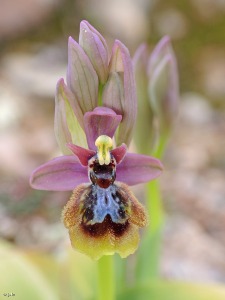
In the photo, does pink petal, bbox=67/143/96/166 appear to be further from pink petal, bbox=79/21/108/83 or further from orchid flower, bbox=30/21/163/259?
pink petal, bbox=79/21/108/83

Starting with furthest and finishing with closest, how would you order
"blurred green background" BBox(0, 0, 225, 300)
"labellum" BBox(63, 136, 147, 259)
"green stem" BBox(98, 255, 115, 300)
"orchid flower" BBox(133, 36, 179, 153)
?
"blurred green background" BBox(0, 0, 225, 300)
"orchid flower" BBox(133, 36, 179, 153)
"green stem" BBox(98, 255, 115, 300)
"labellum" BBox(63, 136, 147, 259)

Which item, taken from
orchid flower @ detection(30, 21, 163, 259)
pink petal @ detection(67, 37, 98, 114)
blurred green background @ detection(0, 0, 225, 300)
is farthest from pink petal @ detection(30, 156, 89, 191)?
blurred green background @ detection(0, 0, 225, 300)

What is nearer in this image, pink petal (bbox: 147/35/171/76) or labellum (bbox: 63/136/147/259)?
labellum (bbox: 63/136/147/259)

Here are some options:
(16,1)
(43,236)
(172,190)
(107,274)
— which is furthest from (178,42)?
(107,274)

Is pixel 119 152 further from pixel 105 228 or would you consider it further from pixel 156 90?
pixel 156 90

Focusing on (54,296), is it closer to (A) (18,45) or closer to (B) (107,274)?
(B) (107,274)

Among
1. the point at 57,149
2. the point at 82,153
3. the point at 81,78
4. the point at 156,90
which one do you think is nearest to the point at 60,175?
the point at 82,153
